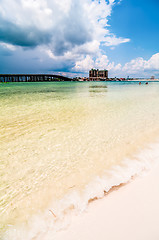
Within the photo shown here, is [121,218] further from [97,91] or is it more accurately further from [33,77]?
[33,77]

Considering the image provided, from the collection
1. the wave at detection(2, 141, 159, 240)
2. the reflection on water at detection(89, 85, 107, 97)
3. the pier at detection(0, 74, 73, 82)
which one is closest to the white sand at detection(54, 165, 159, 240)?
the wave at detection(2, 141, 159, 240)

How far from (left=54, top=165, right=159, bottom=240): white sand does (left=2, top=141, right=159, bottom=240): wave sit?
125mm

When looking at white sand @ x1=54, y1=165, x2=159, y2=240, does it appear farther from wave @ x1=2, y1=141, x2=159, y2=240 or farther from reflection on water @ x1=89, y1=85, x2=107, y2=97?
reflection on water @ x1=89, y1=85, x2=107, y2=97

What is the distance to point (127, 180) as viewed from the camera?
2852mm

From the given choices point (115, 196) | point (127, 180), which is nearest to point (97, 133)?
point (127, 180)

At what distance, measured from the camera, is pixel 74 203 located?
2398 mm

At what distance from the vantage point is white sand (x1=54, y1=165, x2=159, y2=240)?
5.99 ft

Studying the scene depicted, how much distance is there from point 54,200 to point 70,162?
127 centimetres

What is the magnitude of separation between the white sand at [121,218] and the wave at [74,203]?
125 mm

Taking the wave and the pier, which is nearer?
the wave

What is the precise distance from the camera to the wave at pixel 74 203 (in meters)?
1.96

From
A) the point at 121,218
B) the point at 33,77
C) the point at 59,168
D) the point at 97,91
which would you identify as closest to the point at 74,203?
the point at 121,218

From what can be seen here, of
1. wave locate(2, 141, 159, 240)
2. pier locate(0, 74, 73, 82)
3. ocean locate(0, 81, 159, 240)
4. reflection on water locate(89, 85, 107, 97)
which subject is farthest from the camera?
pier locate(0, 74, 73, 82)

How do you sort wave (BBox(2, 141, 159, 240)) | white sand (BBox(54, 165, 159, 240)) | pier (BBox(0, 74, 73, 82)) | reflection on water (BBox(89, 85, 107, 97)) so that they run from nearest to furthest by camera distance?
1. white sand (BBox(54, 165, 159, 240))
2. wave (BBox(2, 141, 159, 240))
3. reflection on water (BBox(89, 85, 107, 97))
4. pier (BBox(0, 74, 73, 82))
